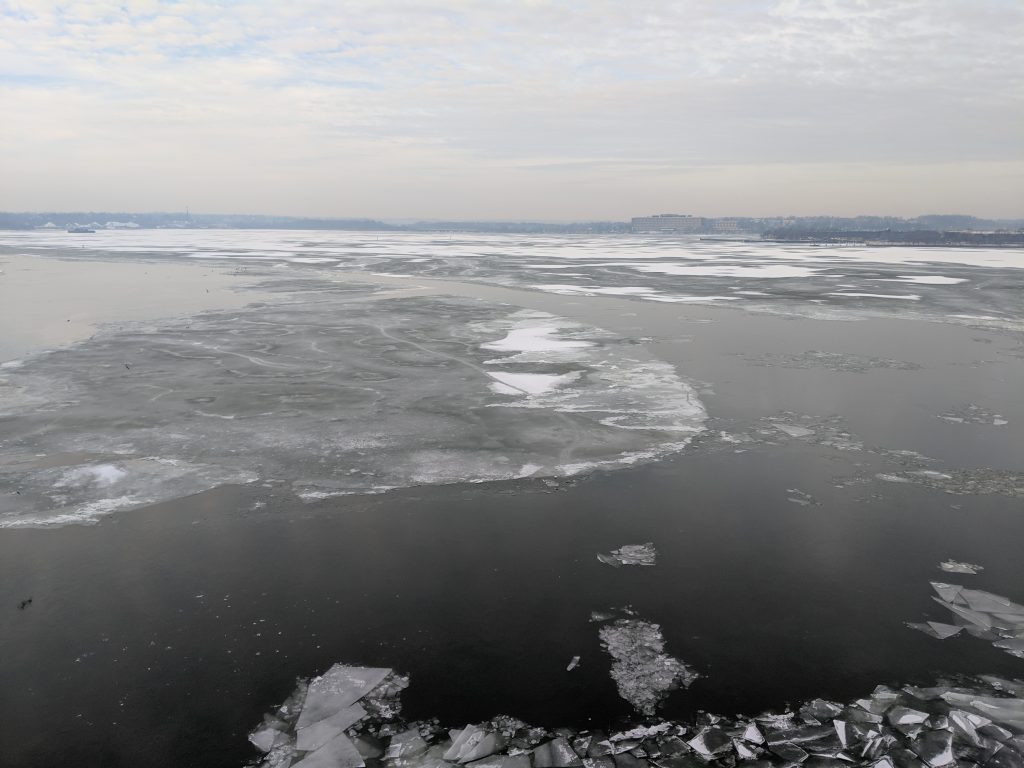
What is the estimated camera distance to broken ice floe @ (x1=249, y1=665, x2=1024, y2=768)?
16.1 ft

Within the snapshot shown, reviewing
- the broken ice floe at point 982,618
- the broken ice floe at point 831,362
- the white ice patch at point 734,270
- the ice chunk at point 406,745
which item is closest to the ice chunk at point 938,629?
the broken ice floe at point 982,618

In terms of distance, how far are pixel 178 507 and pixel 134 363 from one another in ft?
31.6

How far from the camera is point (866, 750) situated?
4.99 metres

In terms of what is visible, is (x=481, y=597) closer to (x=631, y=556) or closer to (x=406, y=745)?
(x=631, y=556)

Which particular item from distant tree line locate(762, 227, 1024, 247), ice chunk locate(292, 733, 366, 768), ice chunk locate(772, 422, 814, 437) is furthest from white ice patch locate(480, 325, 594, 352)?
distant tree line locate(762, 227, 1024, 247)

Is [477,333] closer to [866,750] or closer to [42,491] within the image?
[42,491]

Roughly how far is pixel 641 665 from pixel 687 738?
2.86ft

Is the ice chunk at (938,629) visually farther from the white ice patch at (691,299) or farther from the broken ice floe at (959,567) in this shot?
the white ice patch at (691,299)

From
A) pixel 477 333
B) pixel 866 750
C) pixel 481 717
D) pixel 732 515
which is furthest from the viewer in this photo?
pixel 477 333

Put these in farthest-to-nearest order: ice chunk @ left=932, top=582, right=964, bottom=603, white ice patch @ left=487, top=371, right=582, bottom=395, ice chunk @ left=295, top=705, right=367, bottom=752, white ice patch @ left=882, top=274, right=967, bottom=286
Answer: white ice patch @ left=882, top=274, right=967, bottom=286
white ice patch @ left=487, top=371, right=582, bottom=395
ice chunk @ left=932, top=582, right=964, bottom=603
ice chunk @ left=295, top=705, right=367, bottom=752

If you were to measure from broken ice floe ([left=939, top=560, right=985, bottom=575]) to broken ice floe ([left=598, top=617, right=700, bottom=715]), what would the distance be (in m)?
3.37

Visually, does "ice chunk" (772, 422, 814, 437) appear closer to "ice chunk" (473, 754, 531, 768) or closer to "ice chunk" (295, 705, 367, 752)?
"ice chunk" (473, 754, 531, 768)

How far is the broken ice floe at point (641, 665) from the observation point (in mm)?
5594

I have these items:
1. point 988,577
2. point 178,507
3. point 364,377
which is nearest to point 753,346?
point 364,377
